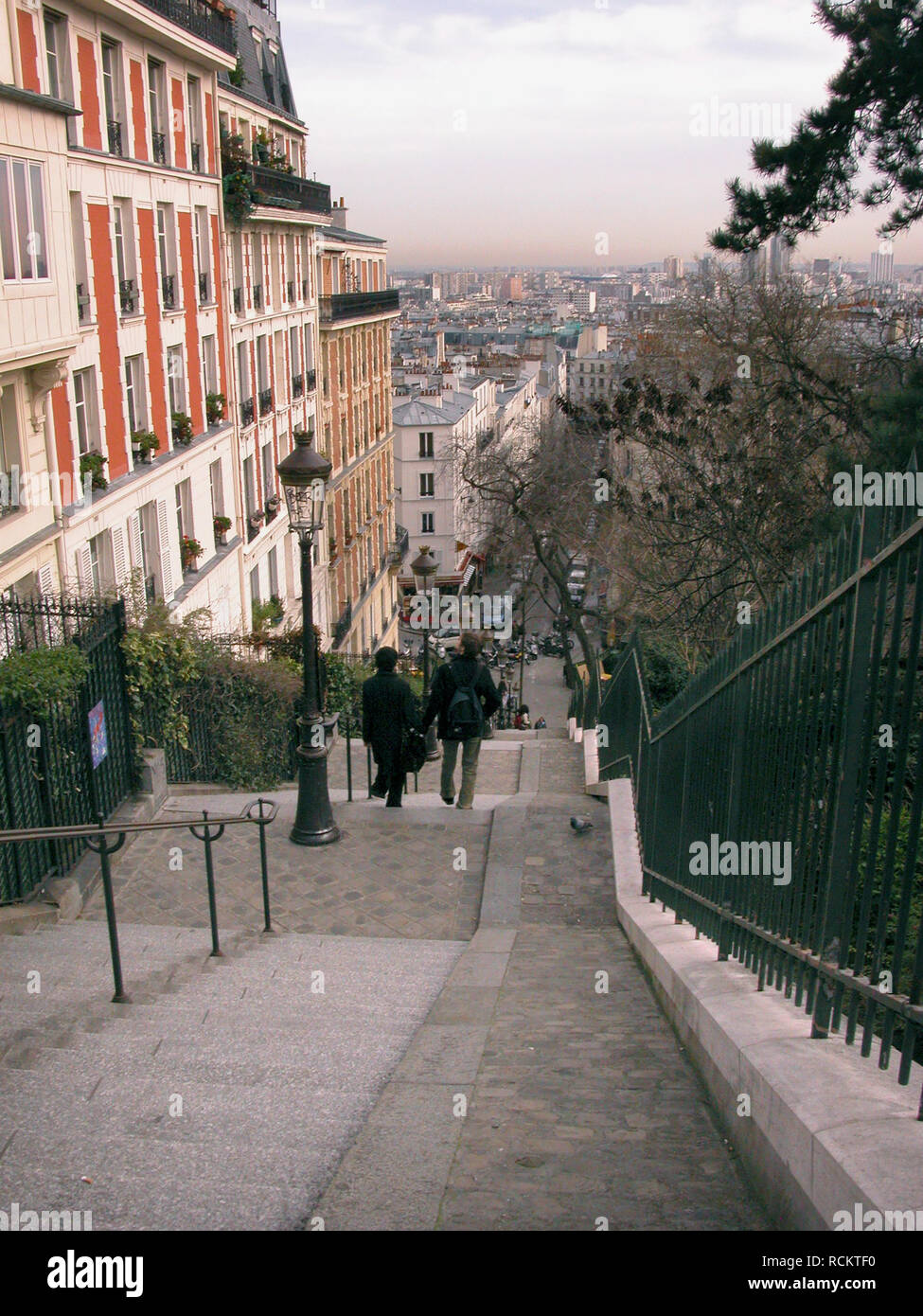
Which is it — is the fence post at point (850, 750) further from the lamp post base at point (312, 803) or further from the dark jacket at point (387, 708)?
the dark jacket at point (387, 708)

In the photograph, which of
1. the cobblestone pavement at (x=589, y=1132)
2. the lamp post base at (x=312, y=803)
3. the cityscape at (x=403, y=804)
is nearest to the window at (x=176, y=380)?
the cityscape at (x=403, y=804)

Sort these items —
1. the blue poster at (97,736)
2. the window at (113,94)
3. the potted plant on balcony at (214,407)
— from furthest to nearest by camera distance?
the potted plant on balcony at (214,407), the window at (113,94), the blue poster at (97,736)

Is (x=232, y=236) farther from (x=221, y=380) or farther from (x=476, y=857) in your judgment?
(x=476, y=857)

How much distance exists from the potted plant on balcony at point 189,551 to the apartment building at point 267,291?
3.70 metres

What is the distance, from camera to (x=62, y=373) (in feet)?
46.6

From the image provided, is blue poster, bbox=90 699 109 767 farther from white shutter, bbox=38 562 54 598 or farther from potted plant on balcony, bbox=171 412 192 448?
potted plant on balcony, bbox=171 412 192 448

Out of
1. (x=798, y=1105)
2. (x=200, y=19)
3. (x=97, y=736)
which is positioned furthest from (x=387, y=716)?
(x=200, y=19)

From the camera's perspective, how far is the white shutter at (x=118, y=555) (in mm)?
17797

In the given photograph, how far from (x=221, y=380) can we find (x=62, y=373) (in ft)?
33.4

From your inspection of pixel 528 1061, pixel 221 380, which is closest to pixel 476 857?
pixel 528 1061

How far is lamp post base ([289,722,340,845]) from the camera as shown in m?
9.82

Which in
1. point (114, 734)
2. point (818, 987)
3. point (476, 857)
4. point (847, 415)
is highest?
point (847, 415)

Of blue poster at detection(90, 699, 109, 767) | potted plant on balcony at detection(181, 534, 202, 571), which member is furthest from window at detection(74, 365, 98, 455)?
blue poster at detection(90, 699, 109, 767)

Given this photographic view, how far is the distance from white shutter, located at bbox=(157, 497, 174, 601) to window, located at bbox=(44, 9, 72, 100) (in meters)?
6.57
